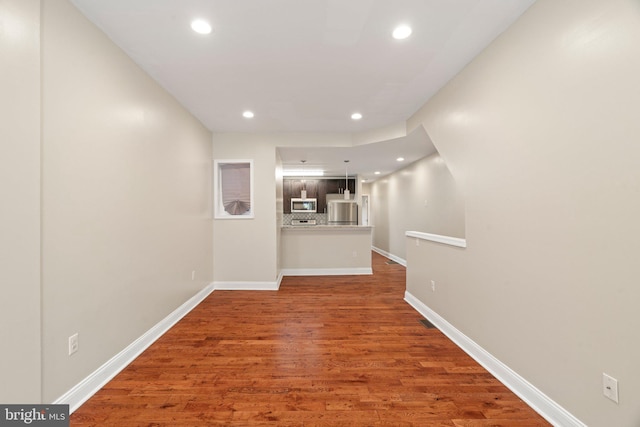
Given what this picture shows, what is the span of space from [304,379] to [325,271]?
3344 mm

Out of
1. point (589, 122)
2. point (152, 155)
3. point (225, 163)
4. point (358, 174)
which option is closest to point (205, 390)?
point (152, 155)

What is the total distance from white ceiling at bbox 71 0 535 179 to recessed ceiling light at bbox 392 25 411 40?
4 cm

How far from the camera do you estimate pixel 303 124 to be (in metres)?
3.70

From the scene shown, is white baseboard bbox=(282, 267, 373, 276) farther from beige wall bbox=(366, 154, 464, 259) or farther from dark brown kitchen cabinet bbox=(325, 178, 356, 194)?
dark brown kitchen cabinet bbox=(325, 178, 356, 194)

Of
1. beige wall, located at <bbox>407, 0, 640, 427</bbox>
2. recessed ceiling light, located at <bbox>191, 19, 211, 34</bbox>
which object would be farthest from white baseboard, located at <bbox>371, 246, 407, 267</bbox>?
recessed ceiling light, located at <bbox>191, 19, 211, 34</bbox>

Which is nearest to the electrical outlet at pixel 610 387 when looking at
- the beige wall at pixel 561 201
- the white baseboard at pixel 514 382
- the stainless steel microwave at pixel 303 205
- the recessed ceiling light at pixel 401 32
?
the beige wall at pixel 561 201

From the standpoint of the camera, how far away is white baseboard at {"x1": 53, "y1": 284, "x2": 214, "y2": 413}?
62.3 inches

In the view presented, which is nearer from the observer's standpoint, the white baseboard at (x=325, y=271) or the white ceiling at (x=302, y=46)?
the white ceiling at (x=302, y=46)

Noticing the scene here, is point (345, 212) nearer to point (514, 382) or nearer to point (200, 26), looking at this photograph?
point (514, 382)

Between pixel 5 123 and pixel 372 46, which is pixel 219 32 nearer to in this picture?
pixel 372 46

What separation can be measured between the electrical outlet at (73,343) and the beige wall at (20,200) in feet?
0.72

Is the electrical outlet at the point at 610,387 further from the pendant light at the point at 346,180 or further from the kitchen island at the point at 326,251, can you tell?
the pendant light at the point at 346,180

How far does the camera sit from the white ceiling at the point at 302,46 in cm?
161

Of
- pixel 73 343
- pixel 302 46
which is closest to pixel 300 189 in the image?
pixel 302 46
